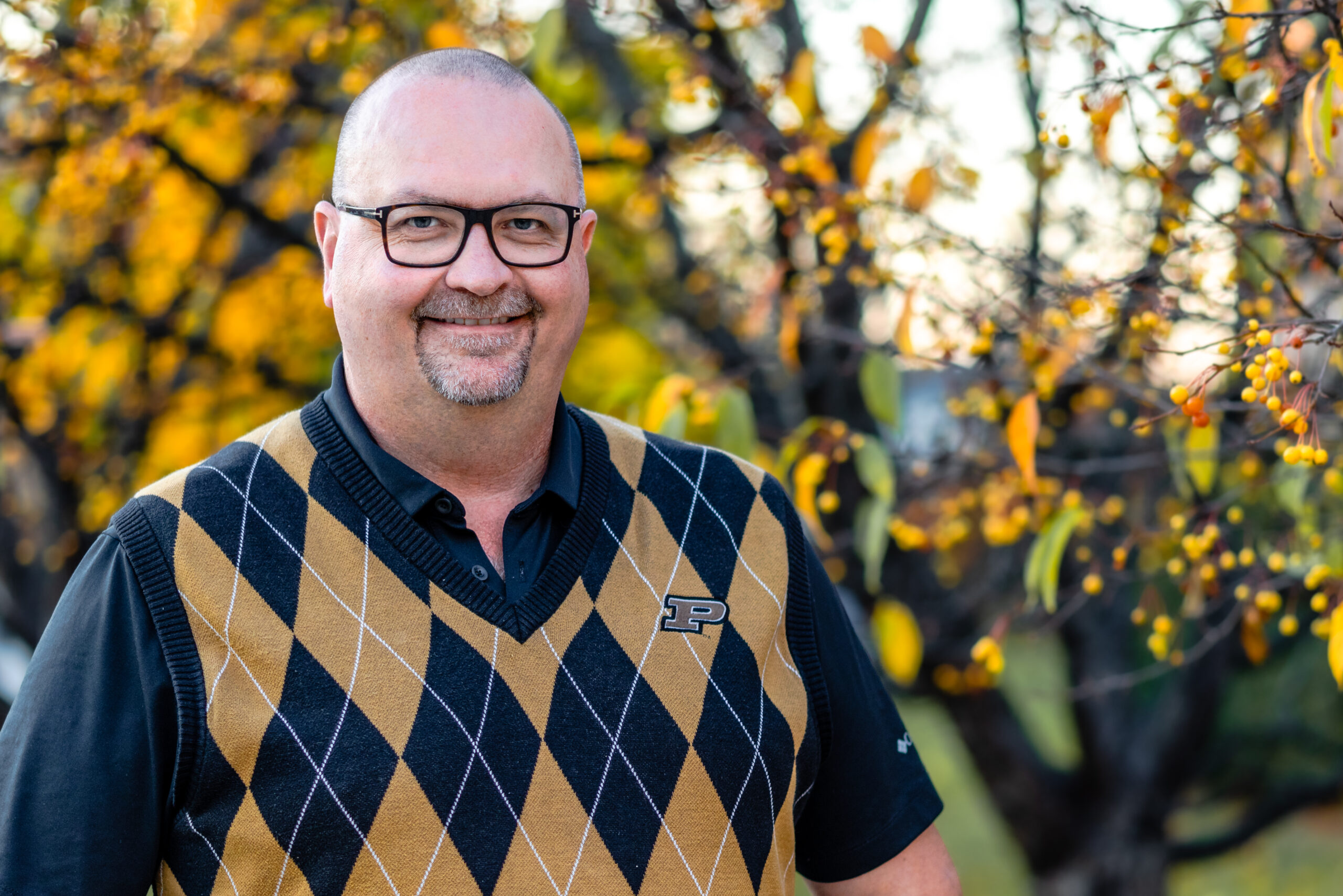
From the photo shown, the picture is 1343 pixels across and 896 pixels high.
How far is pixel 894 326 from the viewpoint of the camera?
2.84 meters

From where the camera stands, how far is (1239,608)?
8.80 feet

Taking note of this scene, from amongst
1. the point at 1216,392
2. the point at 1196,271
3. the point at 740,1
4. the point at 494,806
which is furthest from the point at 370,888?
the point at 740,1

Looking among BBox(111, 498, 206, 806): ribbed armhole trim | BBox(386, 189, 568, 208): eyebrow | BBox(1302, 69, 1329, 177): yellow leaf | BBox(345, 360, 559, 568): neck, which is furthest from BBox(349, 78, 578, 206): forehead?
BBox(1302, 69, 1329, 177): yellow leaf

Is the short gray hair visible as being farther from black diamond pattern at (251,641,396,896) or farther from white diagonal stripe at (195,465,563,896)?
black diamond pattern at (251,641,396,896)

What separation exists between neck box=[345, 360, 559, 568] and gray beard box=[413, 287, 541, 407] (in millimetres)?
19

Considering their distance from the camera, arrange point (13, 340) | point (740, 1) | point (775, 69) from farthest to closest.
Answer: point (13, 340)
point (775, 69)
point (740, 1)

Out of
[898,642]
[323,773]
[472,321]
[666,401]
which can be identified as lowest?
[898,642]

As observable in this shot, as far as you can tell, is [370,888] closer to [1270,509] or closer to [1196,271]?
[1196,271]

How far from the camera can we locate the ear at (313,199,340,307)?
1793 mm

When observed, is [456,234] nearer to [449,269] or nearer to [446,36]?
[449,269]

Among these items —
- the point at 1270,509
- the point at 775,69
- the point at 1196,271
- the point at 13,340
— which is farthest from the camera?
the point at 13,340

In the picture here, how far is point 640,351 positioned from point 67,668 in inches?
147

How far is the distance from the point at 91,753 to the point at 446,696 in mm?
428

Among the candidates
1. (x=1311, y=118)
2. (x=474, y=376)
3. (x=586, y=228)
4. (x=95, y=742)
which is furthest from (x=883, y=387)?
(x=95, y=742)
